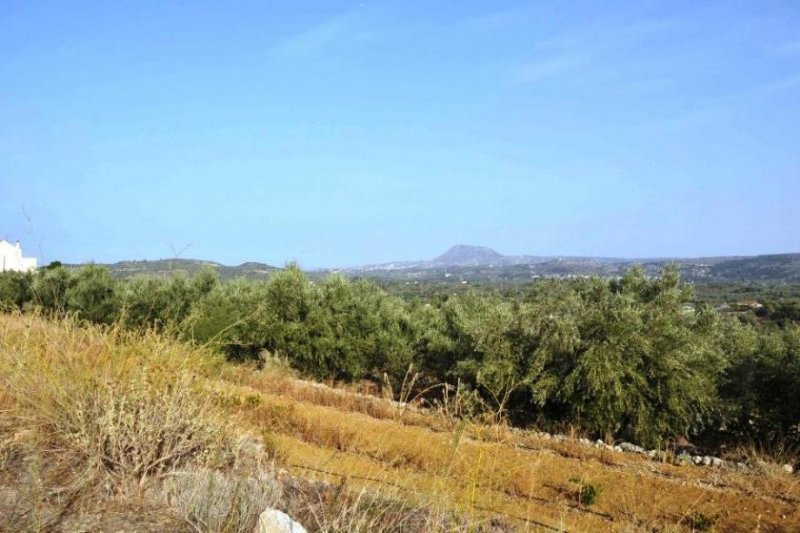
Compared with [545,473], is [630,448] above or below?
below

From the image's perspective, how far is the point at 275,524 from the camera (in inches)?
129

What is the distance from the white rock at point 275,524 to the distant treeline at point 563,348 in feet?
19.0

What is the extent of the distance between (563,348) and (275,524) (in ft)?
40.4

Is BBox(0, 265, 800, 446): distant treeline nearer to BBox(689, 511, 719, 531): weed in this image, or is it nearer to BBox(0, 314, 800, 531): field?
BBox(0, 314, 800, 531): field

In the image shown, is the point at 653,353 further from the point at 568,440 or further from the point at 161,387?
the point at 161,387

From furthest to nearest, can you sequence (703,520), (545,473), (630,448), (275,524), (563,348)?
(563,348)
(630,448)
(545,473)
(703,520)
(275,524)

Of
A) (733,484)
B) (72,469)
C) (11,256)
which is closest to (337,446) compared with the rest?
(72,469)

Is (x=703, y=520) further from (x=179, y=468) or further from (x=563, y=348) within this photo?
(x=563, y=348)

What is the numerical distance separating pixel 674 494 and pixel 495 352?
7.74 meters

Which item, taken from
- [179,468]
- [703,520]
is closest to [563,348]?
[703,520]

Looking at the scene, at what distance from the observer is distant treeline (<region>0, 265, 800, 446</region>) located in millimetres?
13383

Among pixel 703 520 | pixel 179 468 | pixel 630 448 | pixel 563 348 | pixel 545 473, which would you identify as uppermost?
pixel 179 468

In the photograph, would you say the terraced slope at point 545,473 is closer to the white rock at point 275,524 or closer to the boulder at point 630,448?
the boulder at point 630,448

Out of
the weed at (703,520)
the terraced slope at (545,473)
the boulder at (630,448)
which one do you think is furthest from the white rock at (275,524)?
the boulder at (630,448)
